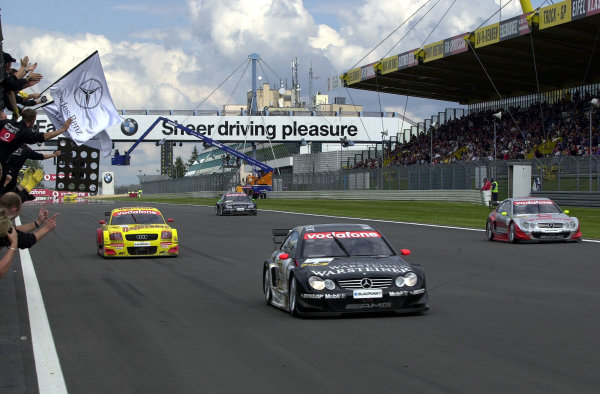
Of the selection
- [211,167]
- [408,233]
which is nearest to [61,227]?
[408,233]

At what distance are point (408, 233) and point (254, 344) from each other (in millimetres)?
21092

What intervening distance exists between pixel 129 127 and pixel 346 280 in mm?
77321

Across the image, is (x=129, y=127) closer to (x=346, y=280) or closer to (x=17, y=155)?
(x=17, y=155)

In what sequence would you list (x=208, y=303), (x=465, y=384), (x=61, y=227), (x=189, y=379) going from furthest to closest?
(x=61, y=227) < (x=208, y=303) < (x=189, y=379) < (x=465, y=384)

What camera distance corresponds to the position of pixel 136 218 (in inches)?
920

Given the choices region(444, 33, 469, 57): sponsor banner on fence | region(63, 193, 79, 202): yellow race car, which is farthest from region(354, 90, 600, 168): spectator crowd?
region(63, 193, 79, 202): yellow race car

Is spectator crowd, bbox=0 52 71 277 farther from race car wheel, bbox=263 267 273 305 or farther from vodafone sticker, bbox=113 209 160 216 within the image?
vodafone sticker, bbox=113 209 160 216

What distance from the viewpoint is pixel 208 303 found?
42.9 feet

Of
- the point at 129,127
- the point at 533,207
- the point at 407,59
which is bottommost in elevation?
the point at 533,207

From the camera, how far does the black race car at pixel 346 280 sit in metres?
11.1

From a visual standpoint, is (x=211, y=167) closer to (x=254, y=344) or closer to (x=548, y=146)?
(x=548, y=146)

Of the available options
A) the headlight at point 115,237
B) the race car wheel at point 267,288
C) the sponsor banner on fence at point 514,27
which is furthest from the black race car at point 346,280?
the sponsor banner on fence at point 514,27

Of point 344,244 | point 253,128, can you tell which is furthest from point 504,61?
point 344,244

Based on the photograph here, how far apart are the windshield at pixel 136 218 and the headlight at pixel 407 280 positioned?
12758mm
